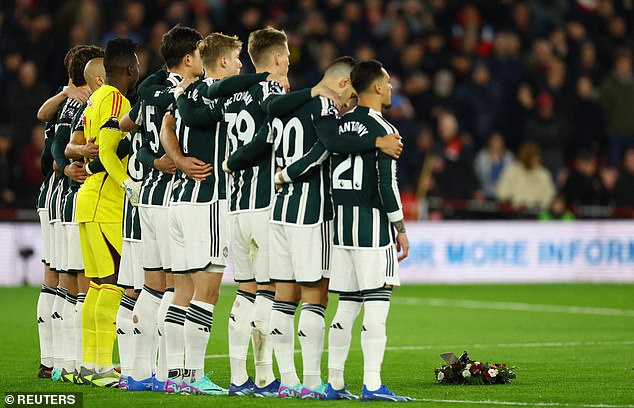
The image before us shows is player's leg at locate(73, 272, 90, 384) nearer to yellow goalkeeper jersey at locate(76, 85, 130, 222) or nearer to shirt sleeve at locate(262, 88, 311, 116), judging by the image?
yellow goalkeeper jersey at locate(76, 85, 130, 222)

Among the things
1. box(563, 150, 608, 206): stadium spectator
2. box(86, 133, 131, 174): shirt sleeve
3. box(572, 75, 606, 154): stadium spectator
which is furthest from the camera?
box(572, 75, 606, 154): stadium spectator

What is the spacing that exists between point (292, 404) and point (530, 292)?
39.6 feet

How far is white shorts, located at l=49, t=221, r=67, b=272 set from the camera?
10.6m

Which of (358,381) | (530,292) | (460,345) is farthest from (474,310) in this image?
(358,381)

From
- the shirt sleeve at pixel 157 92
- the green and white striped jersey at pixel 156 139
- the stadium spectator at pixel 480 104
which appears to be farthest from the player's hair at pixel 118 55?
the stadium spectator at pixel 480 104

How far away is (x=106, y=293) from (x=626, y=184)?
47.7 ft

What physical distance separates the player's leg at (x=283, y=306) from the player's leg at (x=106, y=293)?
1637 millimetres

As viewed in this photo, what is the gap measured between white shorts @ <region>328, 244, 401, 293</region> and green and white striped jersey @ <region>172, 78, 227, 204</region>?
1.14m

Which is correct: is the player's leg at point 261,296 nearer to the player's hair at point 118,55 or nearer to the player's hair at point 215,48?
the player's hair at point 215,48

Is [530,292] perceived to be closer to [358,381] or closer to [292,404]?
[358,381]

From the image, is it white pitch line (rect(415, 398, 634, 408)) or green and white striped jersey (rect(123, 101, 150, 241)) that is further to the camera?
green and white striped jersey (rect(123, 101, 150, 241))

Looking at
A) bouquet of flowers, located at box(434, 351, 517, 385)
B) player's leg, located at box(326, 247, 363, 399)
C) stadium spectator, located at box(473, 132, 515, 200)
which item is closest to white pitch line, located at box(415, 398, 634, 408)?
player's leg, located at box(326, 247, 363, 399)

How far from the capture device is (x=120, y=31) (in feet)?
Result: 72.8

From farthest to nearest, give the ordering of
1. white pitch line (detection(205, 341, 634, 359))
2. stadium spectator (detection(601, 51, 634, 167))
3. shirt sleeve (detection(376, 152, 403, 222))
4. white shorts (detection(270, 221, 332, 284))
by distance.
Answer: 1. stadium spectator (detection(601, 51, 634, 167))
2. white pitch line (detection(205, 341, 634, 359))
3. white shorts (detection(270, 221, 332, 284))
4. shirt sleeve (detection(376, 152, 403, 222))
